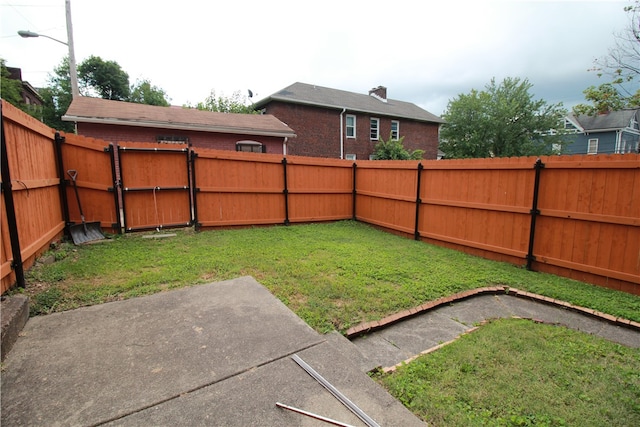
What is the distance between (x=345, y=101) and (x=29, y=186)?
62.9 feet

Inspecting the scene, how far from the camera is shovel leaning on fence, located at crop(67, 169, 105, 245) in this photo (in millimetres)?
5461

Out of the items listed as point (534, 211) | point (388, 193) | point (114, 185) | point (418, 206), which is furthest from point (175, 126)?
point (534, 211)

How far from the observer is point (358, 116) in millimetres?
20469

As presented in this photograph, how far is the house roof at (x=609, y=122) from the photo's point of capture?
28.3 m

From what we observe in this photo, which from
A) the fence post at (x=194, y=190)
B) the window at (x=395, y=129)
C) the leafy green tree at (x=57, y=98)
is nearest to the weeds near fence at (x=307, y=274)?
the fence post at (x=194, y=190)

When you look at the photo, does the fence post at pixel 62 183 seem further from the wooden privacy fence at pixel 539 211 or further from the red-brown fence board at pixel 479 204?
the red-brown fence board at pixel 479 204

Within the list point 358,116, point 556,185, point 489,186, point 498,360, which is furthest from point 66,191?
point 358,116

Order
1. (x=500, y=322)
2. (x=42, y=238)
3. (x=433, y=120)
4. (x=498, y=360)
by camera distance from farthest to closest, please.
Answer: (x=433, y=120) < (x=42, y=238) < (x=500, y=322) < (x=498, y=360)

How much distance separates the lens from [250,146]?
42.9 ft

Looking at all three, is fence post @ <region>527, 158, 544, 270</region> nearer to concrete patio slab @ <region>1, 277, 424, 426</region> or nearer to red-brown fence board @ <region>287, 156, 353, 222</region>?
concrete patio slab @ <region>1, 277, 424, 426</region>

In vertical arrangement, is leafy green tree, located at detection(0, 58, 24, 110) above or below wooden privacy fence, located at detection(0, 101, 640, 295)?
above

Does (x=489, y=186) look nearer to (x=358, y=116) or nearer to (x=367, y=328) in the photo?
(x=367, y=328)

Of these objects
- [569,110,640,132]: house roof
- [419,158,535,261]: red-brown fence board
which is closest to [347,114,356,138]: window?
[419,158,535,261]: red-brown fence board

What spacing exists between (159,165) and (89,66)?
31.8 m
